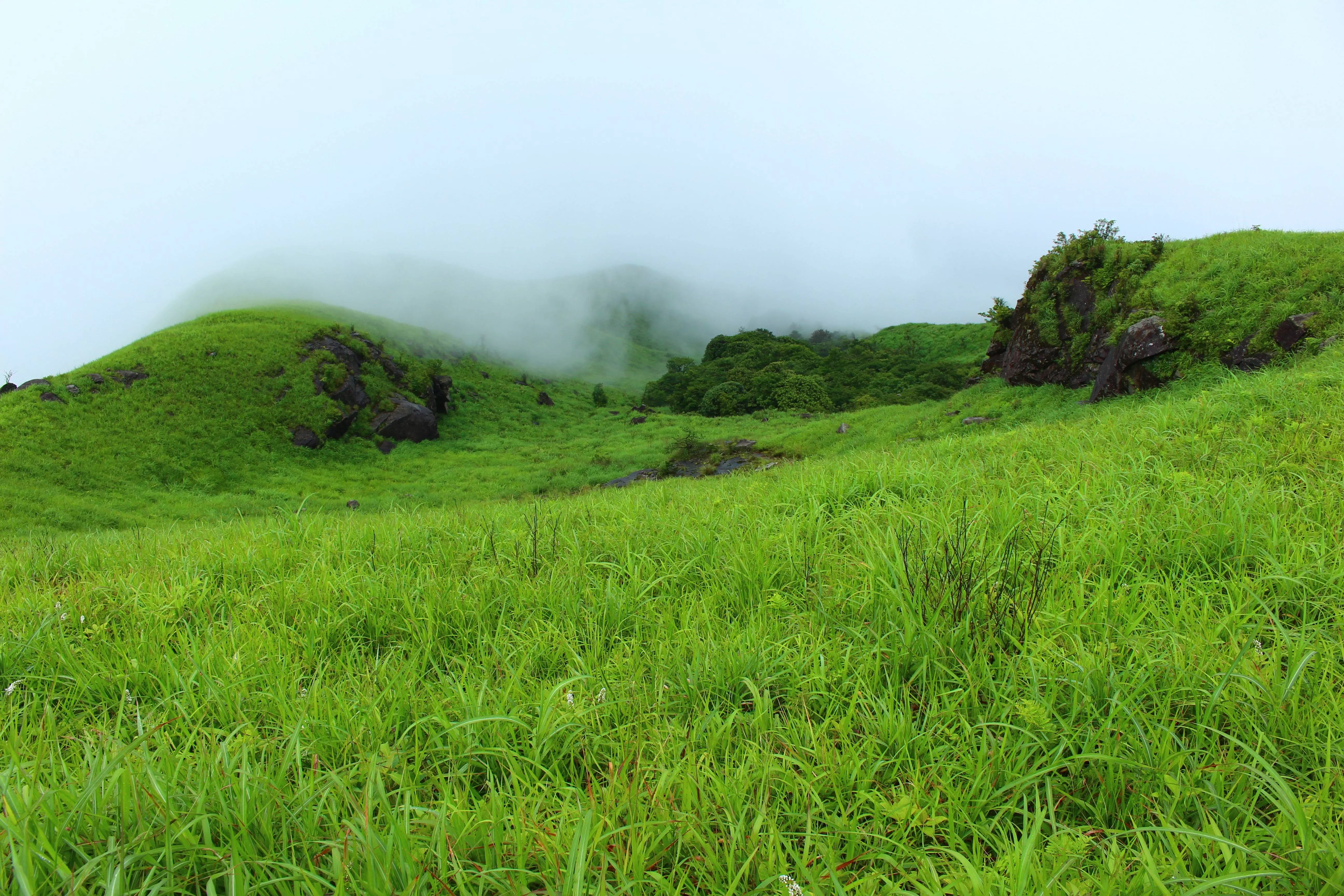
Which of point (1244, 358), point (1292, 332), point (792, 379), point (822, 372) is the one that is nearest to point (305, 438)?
point (1244, 358)

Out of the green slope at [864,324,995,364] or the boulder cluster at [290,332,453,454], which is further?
the green slope at [864,324,995,364]

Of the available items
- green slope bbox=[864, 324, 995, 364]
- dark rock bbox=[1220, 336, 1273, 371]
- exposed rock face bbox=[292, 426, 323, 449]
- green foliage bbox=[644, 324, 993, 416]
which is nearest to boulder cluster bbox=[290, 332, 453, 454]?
exposed rock face bbox=[292, 426, 323, 449]

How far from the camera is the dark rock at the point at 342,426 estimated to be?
37.5 metres

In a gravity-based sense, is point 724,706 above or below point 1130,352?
below

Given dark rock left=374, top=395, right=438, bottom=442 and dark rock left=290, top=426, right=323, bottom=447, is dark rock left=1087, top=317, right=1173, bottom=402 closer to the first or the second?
dark rock left=374, top=395, right=438, bottom=442

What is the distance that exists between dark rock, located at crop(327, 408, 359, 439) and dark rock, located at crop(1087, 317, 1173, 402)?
40.9 metres

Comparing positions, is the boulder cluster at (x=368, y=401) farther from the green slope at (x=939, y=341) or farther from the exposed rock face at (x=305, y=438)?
the green slope at (x=939, y=341)

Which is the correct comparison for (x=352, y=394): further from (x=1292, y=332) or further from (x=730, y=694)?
(x=1292, y=332)

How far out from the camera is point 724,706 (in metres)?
2.88

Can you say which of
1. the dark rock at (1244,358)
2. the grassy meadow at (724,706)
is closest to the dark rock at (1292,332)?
the dark rock at (1244,358)

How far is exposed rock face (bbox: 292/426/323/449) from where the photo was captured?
3572 cm

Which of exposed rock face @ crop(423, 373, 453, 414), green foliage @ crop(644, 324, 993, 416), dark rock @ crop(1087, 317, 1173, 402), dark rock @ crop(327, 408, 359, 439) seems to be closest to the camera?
dark rock @ crop(1087, 317, 1173, 402)

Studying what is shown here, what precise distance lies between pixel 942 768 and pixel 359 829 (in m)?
2.28

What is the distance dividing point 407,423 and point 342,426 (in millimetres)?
4254
